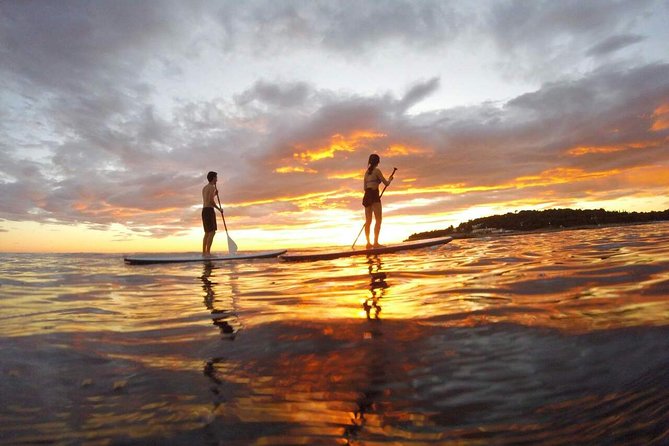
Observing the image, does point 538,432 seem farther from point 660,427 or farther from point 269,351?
point 269,351

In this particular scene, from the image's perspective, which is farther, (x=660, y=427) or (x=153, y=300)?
→ (x=153, y=300)

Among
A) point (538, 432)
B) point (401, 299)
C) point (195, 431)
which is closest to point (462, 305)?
point (401, 299)

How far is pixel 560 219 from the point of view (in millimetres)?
36719

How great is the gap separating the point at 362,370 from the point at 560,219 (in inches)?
1610

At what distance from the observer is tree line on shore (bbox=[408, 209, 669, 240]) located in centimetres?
3594

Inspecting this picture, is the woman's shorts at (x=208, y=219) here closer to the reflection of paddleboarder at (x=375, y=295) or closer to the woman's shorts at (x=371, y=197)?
the woman's shorts at (x=371, y=197)

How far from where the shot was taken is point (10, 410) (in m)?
1.88

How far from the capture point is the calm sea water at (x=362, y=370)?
1.55 meters

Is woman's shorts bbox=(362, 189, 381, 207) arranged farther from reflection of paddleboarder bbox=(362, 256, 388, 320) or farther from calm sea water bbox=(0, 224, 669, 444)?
calm sea water bbox=(0, 224, 669, 444)

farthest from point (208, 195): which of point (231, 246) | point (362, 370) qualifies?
point (362, 370)

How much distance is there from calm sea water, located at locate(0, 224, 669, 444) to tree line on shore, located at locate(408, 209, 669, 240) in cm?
3646

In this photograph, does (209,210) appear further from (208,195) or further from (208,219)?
(208,195)

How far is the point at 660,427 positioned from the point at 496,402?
0.56 m

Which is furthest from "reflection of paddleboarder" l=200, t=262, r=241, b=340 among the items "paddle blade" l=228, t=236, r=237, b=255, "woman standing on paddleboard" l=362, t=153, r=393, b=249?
"paddle blade" l=228, t=236, r=237, b=255
